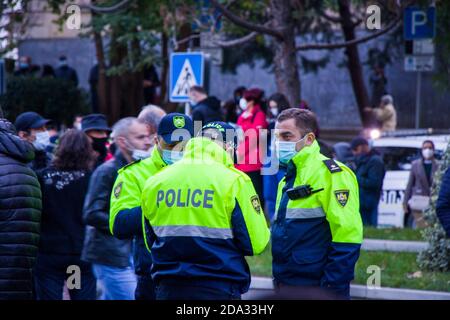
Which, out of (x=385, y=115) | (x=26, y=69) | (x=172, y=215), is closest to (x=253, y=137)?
(x=172, y=215)

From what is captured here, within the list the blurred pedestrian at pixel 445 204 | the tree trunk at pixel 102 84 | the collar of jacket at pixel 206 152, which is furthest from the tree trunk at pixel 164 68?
the collar of jacket at pixel 206 152

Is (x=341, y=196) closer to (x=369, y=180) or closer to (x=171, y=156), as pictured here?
(x=171, y=156)

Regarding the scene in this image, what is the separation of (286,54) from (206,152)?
10826mm

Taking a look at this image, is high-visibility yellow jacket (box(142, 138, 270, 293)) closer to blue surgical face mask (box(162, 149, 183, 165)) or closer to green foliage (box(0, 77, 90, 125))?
blue surgical face mask (box(162, 149, 183, 165))

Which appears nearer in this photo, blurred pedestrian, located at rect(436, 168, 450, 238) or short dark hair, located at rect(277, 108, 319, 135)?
short dark hair, located at rect(277, 108, 319, 135)

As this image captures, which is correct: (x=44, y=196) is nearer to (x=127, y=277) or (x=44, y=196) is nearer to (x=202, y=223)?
(x=127, y=277)

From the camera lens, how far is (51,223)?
321 inches

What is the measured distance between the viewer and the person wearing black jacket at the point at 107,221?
24.2ft

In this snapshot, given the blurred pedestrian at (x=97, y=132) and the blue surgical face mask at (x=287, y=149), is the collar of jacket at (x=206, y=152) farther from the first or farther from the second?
the blurred pedestrian at (x=97, y=132)

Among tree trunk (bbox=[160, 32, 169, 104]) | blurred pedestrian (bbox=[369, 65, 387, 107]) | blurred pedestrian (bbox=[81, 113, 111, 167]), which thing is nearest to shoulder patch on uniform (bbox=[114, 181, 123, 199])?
blurred pedestrian (bbox=[81, 113, 111, 167])

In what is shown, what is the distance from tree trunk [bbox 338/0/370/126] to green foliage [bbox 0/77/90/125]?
275 inches

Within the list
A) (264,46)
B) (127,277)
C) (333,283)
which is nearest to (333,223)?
(333,283)

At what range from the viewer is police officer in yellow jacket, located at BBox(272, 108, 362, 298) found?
5.91 m

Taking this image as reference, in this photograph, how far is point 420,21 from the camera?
54.9 feet
